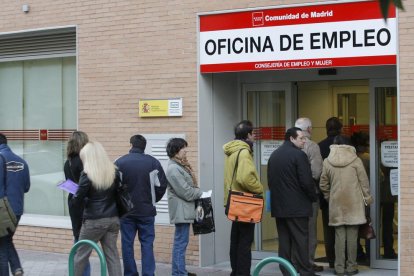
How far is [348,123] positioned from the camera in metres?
9.63

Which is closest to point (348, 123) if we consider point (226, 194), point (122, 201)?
point (226, 194)

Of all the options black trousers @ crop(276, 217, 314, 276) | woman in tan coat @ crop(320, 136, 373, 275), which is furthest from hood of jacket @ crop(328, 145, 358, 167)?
black trousers @ crop(276, 217, 314, 276)

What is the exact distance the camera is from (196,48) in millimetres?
9562

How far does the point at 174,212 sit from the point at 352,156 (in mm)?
2230

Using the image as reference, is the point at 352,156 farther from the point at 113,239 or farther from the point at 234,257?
the point at 113,239

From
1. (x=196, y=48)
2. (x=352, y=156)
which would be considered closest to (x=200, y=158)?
(x=196, y=48)

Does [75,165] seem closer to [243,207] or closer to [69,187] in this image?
[69,187]

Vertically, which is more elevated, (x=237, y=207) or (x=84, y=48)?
(x=84, y=48)

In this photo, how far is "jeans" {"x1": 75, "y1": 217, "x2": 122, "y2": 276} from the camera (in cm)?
697

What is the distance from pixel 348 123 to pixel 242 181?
2.46 m

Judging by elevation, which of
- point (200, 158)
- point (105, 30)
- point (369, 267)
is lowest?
point (369, 267)

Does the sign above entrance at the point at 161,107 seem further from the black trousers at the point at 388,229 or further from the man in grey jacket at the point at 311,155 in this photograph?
the black trousers at the point at 388,229

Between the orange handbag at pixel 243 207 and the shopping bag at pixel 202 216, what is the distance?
0.43 metres

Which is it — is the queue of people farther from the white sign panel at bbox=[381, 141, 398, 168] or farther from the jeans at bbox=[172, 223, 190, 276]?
the white sign panel at bbox=[381, 141, 398, 168]
